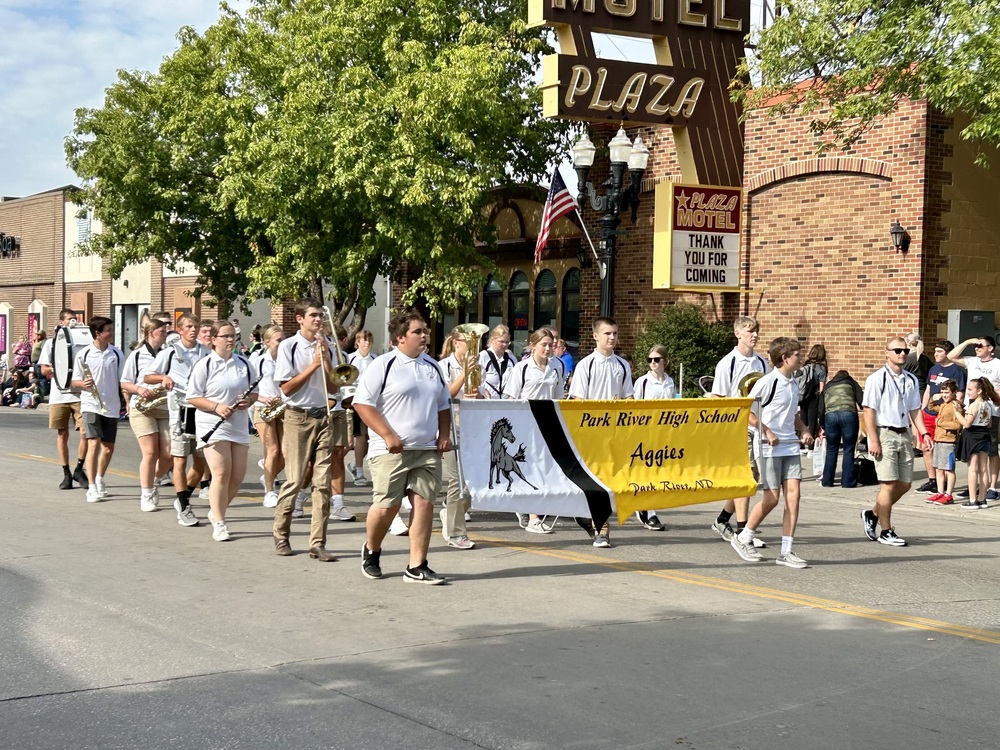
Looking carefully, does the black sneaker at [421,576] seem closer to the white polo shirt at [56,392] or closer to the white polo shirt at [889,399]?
the white polo shirt at [889,399]

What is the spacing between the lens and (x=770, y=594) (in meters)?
8.88

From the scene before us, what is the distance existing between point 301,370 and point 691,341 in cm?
1327

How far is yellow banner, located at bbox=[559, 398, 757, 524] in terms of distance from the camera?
34.3ft

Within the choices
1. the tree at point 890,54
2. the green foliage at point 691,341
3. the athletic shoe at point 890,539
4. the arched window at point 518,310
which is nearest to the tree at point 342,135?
the arched window at point 518,310

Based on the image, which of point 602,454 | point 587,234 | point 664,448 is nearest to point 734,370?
point 664,448

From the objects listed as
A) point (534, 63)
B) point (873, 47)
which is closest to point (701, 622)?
point (873, 47)

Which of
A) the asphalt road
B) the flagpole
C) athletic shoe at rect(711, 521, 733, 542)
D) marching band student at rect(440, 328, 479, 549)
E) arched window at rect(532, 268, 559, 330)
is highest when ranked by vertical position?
the flagpole

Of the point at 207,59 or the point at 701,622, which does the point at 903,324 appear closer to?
the point at 701,622

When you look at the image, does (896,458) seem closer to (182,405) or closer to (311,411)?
(311,411)

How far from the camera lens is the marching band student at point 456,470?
35.4ft

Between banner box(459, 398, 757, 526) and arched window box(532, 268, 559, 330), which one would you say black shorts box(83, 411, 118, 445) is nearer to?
banner box(459, 398, 757, 526)

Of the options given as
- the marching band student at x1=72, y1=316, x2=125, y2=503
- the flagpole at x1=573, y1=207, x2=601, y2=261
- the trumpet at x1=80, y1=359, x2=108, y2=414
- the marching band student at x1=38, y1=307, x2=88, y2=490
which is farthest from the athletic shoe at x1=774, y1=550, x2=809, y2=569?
the flagpole at x1=573, y1=207, x2=601, y2=261

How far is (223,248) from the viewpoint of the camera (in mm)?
30516

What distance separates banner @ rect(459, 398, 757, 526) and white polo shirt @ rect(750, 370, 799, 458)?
626mm
